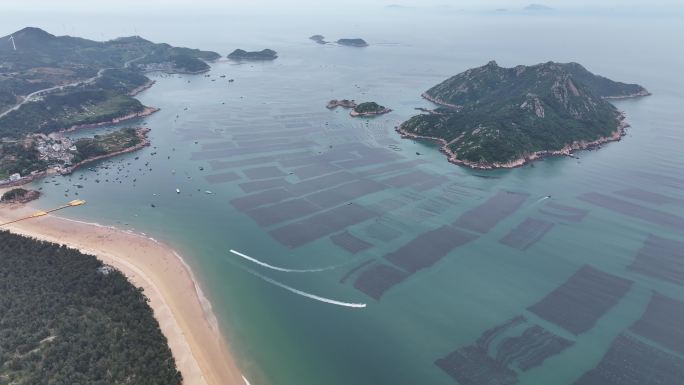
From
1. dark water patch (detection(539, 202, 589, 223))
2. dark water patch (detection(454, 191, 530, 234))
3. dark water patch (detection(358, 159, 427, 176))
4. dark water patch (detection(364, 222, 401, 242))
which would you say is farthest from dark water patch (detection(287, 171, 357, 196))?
dark water patch (detection(539, 202, 589, 223))

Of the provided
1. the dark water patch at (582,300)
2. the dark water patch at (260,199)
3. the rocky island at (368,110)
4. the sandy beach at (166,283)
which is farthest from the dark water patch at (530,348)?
the rocky island at (368,110)

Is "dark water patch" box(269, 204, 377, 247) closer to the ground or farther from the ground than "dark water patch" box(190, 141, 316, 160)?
closer to the ground

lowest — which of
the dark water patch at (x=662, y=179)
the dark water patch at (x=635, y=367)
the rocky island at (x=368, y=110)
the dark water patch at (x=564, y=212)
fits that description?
the dark water patch at (x=635, y=367)

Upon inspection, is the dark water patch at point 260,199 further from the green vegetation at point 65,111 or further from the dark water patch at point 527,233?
the green vegetation at point 65,111

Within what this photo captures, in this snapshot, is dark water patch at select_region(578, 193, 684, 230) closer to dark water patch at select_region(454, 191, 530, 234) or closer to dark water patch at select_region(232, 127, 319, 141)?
dark water patch at select_region(454, 191, 530, 234)

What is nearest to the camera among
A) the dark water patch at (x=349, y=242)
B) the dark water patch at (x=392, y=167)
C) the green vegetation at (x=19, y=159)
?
the dark water patch at (x=349, y=242)

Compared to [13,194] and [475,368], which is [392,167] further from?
[13,194]

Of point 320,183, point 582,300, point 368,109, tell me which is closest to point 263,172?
point 320,183
